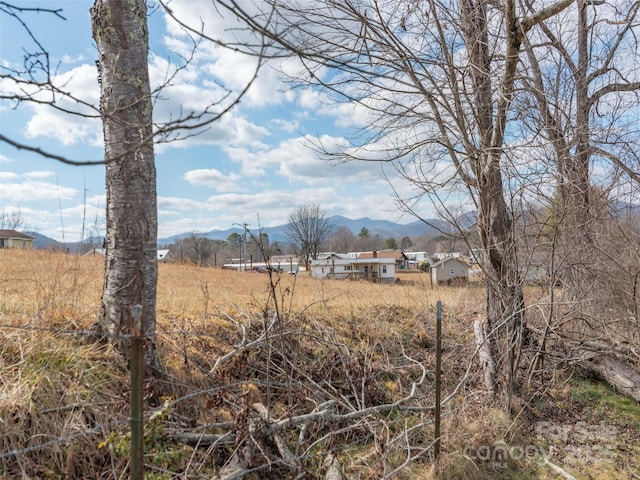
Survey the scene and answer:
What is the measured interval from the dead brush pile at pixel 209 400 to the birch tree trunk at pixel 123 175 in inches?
14.4

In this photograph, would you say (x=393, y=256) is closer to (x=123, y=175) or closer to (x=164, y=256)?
(x=164, y=256)

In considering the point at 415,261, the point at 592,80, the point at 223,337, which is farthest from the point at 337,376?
the point at 415,261

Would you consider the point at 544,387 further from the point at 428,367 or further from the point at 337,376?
the point at 337,376

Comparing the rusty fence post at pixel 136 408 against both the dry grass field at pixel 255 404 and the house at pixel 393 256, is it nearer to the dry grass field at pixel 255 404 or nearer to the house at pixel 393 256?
the dry grass field at pixel 255 404

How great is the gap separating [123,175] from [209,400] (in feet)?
6.27

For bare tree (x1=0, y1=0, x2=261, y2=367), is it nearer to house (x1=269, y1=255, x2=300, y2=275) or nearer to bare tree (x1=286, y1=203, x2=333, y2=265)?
house (x1=269, y1=255, x2=300, y2=275)

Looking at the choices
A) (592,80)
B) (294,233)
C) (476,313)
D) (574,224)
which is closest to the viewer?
(574,224)

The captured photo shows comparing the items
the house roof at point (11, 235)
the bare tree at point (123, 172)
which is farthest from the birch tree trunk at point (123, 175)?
the house roof at point (11, 235)

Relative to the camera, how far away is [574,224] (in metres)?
4.92

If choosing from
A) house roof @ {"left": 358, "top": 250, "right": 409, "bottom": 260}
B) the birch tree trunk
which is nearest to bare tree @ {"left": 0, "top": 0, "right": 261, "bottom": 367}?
the birch tree trunk

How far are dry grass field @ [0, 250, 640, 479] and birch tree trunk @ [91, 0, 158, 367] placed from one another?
15.5 inches

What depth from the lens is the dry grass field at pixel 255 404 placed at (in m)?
2.46

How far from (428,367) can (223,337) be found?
284 centimetres

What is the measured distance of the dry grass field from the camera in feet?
8.05
